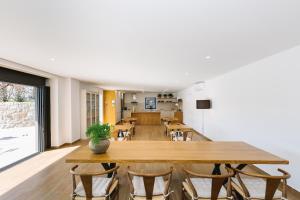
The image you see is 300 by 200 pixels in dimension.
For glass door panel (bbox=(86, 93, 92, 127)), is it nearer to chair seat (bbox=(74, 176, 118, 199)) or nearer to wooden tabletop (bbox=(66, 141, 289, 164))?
wooden tabletop (bbox=(66, 141, 289, 164))

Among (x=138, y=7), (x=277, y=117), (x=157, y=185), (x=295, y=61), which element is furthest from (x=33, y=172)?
(x=295, y=61)

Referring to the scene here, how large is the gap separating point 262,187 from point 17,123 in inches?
211

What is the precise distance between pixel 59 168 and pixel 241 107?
468 cm

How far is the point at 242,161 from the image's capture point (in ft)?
7.00

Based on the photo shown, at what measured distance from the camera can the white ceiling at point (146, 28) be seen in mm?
1636

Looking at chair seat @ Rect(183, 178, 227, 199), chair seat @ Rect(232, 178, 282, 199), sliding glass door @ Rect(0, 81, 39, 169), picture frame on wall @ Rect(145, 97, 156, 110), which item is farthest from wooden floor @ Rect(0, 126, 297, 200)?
picture frame on wall @ Rect(145, 97, 156, 110)

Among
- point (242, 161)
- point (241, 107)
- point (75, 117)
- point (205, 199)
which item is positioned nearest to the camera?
point (205, 199)

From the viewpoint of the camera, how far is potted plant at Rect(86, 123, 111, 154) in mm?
2299

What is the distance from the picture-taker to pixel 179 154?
2.35 metres

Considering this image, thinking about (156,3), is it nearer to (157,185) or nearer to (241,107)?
(157,185)

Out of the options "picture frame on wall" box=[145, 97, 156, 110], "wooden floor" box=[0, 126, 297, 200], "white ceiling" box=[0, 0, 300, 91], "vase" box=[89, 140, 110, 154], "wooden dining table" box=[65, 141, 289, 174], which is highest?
"white ceiling" box=[0, 0, 300, 91]

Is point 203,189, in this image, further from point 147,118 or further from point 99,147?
point 147,118

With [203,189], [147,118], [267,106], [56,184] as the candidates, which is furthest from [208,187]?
[147,118]

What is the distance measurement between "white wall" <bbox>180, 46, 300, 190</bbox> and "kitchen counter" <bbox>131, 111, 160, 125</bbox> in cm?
647
